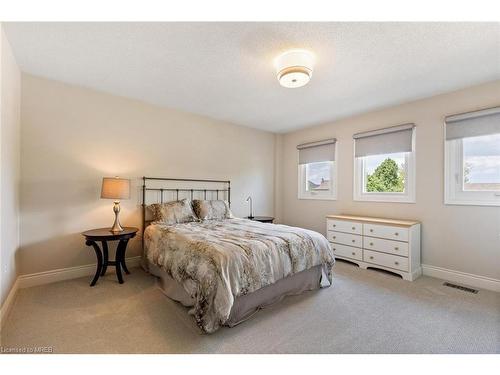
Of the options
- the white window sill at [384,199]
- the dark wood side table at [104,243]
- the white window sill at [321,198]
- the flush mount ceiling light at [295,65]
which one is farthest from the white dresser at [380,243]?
the dark wood side table at [104,243]

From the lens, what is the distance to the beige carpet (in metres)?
1.62

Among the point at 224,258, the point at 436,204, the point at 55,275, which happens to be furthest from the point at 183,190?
the point at 436,204

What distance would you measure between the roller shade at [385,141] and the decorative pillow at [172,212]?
9.27ft

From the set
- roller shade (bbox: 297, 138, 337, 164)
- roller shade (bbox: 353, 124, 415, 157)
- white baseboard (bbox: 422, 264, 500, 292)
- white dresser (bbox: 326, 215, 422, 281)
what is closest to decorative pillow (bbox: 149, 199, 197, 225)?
white dresser (bbox: 326, 215, 422, 281)

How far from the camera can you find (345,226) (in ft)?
11.5

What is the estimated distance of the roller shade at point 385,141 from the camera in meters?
3.24

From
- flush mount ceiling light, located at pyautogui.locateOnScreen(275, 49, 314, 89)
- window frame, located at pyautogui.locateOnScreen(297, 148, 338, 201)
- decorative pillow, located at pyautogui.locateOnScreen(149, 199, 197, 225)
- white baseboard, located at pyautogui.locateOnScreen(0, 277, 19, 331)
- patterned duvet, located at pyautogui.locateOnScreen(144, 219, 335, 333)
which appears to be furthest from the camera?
window frame, located at pyautogui.locateOnScreen(297, 148, 338, 201)

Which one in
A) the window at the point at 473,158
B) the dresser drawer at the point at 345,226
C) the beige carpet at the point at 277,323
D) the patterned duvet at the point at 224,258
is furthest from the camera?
the dresser drawer at the point at 345,226

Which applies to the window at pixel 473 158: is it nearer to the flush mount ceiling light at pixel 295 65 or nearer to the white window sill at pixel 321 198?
the white window sill at pixel 321 198

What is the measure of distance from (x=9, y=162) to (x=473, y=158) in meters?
4.93

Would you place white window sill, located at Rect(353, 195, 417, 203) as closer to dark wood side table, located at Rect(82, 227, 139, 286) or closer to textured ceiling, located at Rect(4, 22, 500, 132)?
textured ceiling, located at Rect(4, 22, 500, 132)

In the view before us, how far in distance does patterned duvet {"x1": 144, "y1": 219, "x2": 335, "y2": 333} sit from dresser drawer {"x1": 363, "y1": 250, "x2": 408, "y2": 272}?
3.00 feet
